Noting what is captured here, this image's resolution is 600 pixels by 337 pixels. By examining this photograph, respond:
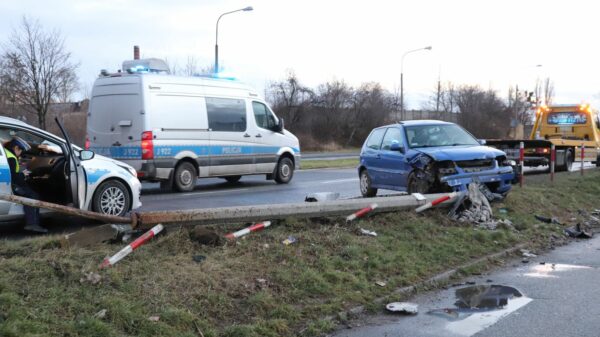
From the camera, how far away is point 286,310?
5055 mm

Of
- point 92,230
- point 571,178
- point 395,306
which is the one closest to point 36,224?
point 92,230

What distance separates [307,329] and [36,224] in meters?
4.41

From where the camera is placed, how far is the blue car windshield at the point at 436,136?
440 inches

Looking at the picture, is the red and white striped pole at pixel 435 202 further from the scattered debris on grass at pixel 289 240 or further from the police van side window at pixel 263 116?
the police van side window at pixel 263 116

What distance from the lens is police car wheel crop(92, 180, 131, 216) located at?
8.45 m

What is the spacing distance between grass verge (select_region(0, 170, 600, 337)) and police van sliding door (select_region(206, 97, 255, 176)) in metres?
7.51

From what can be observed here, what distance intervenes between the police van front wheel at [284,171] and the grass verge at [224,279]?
8693 millimetres

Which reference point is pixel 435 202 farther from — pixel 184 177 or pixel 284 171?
→ pixel 284 171

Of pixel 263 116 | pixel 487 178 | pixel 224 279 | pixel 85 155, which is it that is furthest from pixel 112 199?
pixel 263 116

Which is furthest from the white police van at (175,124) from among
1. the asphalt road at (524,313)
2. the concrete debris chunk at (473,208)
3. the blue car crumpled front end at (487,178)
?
the asphalt road at (524,313)

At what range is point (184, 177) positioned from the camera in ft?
46.1

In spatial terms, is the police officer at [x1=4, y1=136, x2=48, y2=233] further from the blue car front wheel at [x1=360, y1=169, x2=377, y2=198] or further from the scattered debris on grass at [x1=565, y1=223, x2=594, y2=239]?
the scattered debris on grass at [x1=565, y1=223, x2=594, y2=239]

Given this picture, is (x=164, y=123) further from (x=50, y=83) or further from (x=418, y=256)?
(x=50, y=83)

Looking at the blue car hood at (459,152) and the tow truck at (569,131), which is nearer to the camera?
the blue car hood at (459,152)
